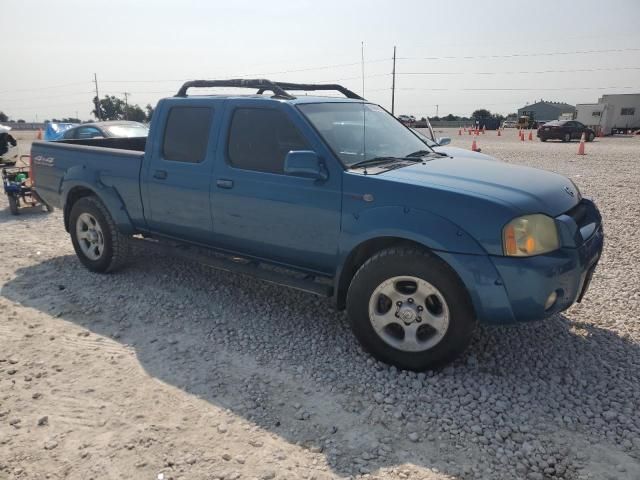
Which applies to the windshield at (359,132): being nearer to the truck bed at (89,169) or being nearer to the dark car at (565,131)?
the truck bed at (89,169)

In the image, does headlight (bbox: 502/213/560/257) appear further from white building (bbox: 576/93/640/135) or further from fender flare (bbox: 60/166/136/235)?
white building (bbox: 576/93/640/135)

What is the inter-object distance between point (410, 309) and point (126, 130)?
10893mm

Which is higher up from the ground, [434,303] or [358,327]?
[434,303]

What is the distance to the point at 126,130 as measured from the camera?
40.0 ft

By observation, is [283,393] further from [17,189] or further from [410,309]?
[17,189]

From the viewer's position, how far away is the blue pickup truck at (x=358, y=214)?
3045 millimetres

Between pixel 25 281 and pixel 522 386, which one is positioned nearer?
pixel 522 386

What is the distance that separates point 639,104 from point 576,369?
44547 mm

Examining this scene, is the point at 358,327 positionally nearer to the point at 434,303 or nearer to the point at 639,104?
the point at 434,303

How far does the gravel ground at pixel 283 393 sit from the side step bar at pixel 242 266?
0.44 metres

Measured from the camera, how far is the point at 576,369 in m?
3.43

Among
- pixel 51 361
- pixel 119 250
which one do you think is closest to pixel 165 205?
pixel 119 250

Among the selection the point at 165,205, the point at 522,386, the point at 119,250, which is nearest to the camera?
the point at 522,386

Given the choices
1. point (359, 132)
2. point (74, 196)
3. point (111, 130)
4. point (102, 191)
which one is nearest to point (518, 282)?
point (359, 132)
